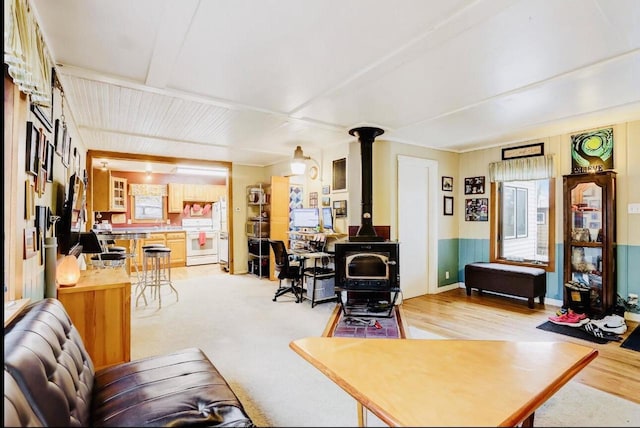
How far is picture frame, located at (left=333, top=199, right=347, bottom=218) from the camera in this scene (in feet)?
14.6

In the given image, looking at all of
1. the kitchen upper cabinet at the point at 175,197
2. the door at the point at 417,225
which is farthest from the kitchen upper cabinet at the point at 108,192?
the door at the point at 417,225

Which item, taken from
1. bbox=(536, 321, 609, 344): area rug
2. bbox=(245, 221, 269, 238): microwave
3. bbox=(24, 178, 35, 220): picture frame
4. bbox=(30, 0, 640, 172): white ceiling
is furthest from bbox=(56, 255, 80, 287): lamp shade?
bbox=(536, 321, 609, 344): area rug

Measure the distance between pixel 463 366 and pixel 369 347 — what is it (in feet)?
0.71

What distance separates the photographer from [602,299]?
343cm

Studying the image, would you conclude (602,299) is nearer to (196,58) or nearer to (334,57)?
(334,57)

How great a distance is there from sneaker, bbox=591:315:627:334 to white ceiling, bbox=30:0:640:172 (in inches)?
79.4

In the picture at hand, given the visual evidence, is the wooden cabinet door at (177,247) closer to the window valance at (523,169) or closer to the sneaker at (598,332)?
the window valance at (523,169)

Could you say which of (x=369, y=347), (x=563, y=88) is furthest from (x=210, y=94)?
(x=563, y=88)

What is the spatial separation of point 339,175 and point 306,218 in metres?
0.89

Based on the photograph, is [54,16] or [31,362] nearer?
[31,362]

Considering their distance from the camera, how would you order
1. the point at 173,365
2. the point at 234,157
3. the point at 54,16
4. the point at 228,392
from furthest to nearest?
the point at 234,157
the point at 54,16
the point at 173,365
the point at 228,392

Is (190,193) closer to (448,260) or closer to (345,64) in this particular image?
(448,260)

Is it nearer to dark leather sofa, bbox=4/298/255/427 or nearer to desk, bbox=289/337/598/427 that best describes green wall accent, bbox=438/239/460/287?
dark leather sofa, bbox=4/298/255/427

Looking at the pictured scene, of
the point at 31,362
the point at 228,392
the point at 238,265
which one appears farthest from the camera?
the point at 238,265
